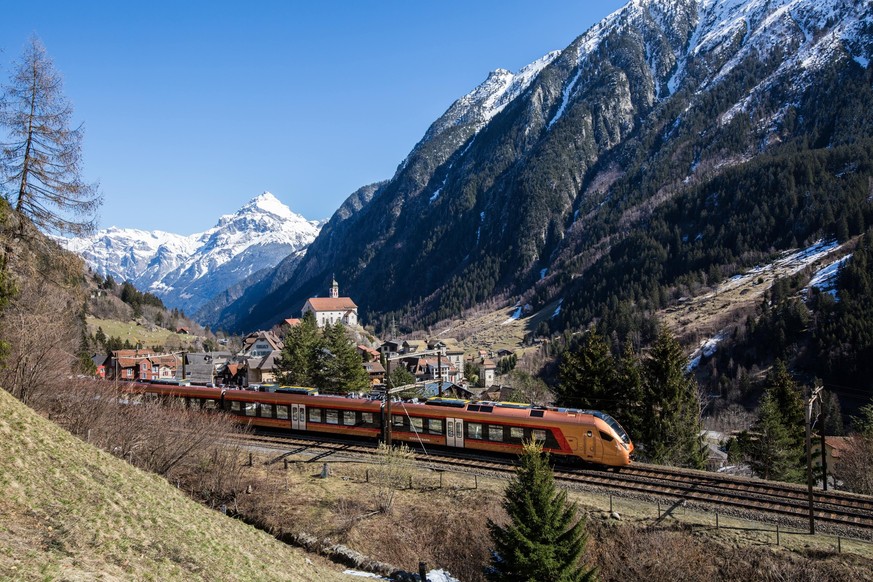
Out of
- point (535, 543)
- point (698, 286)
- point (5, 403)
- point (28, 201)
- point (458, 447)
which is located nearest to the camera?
point (5, 403)

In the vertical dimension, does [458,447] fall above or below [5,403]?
below

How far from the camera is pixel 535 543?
1978 cm

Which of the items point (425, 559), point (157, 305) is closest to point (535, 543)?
point (425, 559)

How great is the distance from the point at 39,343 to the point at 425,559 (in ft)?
61.1

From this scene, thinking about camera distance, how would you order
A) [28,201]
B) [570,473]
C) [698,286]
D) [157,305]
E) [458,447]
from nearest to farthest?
[28,201], [570,473], [458,447], [698,286], [157,305]

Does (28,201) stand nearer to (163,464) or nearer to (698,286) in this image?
(163,464)

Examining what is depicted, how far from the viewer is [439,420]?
114 feet

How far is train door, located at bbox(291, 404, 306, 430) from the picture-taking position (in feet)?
129

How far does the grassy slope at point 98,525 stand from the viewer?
38.9 feet

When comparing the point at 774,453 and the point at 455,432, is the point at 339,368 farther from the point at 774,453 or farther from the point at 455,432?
the point at 774,453

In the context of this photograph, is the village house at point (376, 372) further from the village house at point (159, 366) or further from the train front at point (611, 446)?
the train front at point (611, 446)

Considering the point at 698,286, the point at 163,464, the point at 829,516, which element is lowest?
the point at 829,516

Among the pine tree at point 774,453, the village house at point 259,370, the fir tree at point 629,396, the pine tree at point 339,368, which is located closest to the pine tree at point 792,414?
the pine tree at point 774,453

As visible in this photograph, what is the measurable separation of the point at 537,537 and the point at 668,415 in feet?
75.4
